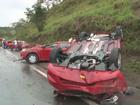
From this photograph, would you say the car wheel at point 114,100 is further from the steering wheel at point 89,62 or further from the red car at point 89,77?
the steering wheel at point 89,62

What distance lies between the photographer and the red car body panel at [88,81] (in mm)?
10625

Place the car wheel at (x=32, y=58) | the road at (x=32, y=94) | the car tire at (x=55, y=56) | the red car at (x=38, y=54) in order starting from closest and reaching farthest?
the road at (x=32, y=94) < the car tire at (x=55, y=56) < the car wheel at (x=32, y=58) < the red car at (x=38, y=54)

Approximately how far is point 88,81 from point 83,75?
1.08 ft

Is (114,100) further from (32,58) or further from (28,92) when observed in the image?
(32,58)

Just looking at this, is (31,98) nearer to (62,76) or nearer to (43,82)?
(62,76)

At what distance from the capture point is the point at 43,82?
14508mm

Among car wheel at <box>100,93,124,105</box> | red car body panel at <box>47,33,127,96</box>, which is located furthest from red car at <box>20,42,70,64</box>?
car wheel at <box>100,93,124,105</box>

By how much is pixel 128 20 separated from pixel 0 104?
593 inches

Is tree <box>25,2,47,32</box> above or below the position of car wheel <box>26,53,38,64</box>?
above

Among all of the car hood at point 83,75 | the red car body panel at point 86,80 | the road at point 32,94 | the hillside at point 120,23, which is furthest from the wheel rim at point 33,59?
the car hood at point 83,75

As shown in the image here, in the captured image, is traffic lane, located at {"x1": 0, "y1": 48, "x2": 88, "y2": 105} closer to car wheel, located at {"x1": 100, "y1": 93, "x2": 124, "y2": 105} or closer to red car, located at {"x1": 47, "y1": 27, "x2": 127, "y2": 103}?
red car, located at {"x1": 47, "y1": 27, "x2": 127, "y2": 103}

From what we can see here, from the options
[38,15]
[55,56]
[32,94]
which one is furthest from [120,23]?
[38,15]

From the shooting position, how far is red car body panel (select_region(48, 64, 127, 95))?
34.9 ft

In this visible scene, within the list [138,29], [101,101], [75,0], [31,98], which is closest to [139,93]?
[101,101]
